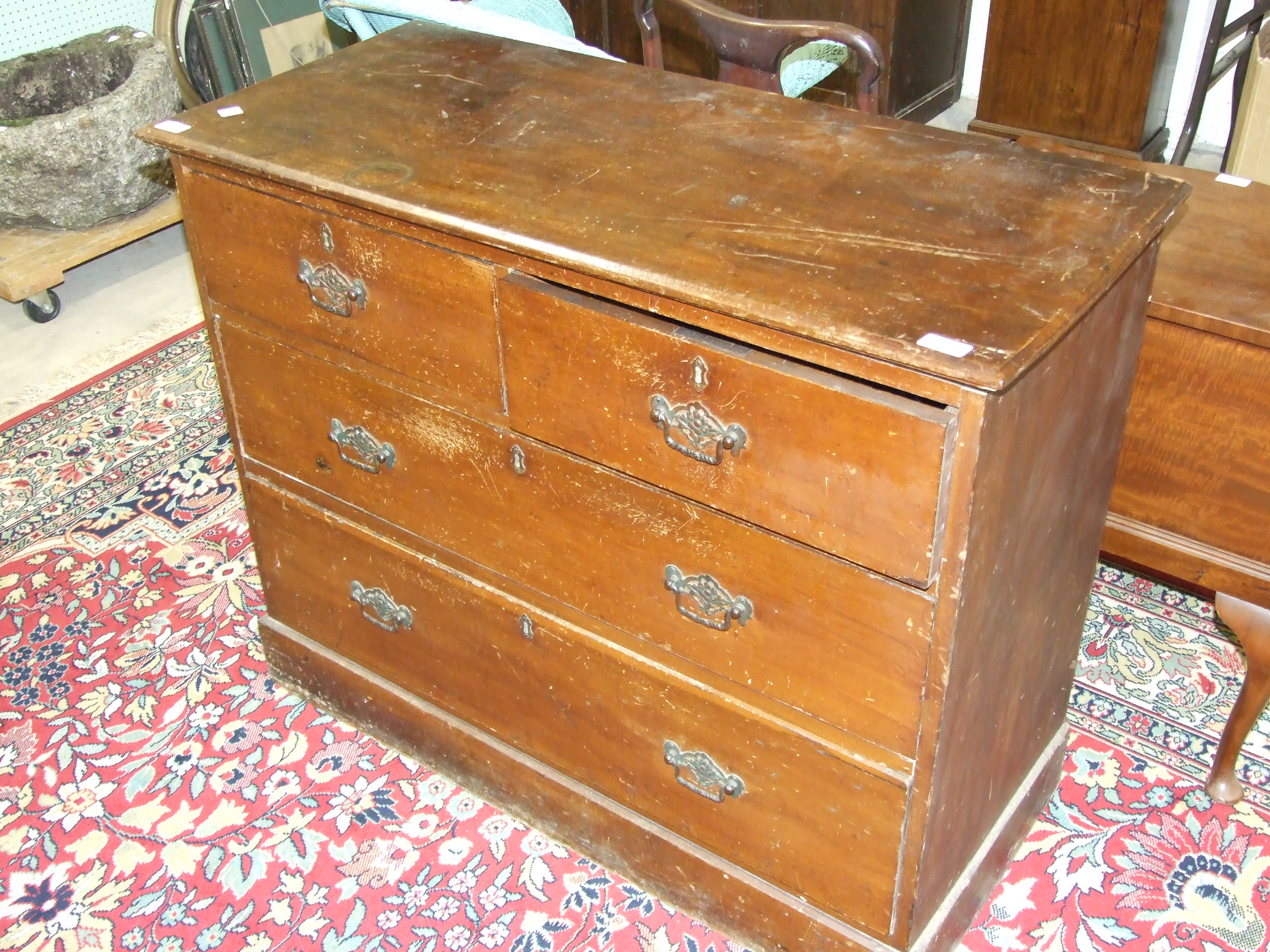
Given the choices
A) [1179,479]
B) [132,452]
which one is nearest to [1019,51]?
[1179,479]

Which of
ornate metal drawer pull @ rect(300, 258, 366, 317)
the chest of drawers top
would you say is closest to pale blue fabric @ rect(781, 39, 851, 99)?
the chest of drawers top

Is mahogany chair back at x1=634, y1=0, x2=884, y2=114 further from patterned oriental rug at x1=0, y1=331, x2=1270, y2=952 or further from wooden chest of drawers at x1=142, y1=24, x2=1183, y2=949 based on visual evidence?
patterned oriental rug at x1=0, y1=331, x2=1270, y2=952

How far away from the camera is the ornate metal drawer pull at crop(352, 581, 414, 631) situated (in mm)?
1818

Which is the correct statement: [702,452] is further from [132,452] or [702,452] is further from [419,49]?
[132,452]

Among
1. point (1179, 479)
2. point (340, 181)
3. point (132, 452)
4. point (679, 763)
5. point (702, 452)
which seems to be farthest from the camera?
point (132, 452)

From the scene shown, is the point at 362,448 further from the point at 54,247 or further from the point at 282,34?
the point at 282,34

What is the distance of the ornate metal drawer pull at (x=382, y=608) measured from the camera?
5.97 feet

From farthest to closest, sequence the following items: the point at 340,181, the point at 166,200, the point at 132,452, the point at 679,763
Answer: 1. the point at 166,200
2. the point at 132,452
3. the point at 679,763
4. the point at 340,181

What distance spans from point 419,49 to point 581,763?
1.05m

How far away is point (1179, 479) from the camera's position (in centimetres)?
171

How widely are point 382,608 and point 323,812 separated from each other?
0.34 m

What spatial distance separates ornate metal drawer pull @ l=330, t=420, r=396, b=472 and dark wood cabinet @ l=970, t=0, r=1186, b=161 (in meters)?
2.52

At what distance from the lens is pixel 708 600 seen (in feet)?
4.62

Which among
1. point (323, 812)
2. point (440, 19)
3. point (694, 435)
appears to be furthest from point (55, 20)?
point (694, 435)
